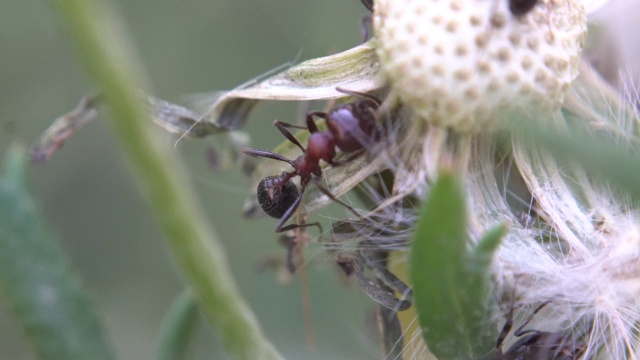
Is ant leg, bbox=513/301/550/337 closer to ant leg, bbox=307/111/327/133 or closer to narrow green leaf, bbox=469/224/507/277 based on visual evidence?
narrow green leaf, bbox=469/224/507/277

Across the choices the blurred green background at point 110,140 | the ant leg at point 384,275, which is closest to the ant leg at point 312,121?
the ant leg at point 384,275

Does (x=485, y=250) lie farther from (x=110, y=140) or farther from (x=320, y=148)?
(x=110, y=140)

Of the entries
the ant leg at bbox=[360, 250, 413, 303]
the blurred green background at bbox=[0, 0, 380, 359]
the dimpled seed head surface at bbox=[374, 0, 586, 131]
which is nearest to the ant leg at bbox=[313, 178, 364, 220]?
the ant leg at bbox=[360, 250, 413, 303]

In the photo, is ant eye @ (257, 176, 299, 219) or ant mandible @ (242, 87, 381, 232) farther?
ant eye @ (257, 176, 299, 219)

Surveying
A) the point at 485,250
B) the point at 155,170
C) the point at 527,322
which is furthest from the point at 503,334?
the point at 155,170

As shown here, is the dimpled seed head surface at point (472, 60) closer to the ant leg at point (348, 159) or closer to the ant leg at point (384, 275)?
the ant leg at point (348, 159)

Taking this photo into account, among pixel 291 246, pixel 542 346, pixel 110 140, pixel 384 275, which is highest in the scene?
pixel 110 140

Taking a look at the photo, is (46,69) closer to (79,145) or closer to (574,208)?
(79,145)
